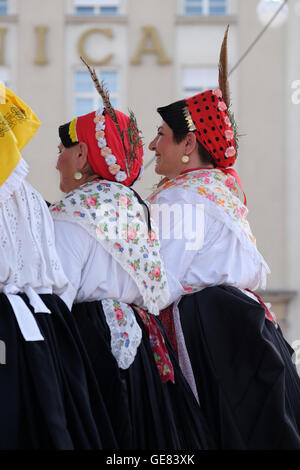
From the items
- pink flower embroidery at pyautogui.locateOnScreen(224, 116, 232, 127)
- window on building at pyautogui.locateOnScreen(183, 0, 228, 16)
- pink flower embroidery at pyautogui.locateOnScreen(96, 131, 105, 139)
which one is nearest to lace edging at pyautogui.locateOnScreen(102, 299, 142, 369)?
pink flower embroidery at pyautogui.locateOnScreen(96, 131, 105, 139)

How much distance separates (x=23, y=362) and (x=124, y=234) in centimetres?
76

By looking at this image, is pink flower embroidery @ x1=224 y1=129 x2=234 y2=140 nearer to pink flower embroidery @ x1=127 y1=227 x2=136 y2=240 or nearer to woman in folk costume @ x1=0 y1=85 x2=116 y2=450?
pink flower embroidery @ x1=127 y1=227 x2=136 y2=240

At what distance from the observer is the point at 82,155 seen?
3.39 m

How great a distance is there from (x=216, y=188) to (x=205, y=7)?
32.3 feet

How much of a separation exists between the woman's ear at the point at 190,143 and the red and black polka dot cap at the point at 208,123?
0.06ft

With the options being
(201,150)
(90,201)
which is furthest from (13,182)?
(201,150)

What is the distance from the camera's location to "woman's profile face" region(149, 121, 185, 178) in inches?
152

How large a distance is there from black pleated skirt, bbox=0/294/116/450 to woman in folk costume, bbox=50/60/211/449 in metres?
0.15

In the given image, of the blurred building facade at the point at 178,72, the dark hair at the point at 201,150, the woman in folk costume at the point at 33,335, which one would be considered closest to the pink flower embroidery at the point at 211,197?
the dark hair at the point at 201,150

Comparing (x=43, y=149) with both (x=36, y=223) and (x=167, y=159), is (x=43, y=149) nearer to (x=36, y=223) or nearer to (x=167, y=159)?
(x=167, y=159)

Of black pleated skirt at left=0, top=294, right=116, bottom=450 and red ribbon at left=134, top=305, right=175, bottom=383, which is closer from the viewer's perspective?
black pleated skirt at left=0, top=294, right=116, bottom=450

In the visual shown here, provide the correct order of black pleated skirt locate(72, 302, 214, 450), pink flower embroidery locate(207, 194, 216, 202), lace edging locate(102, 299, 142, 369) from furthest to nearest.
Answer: pink flower embroidery locate(207, 194, 216, 202) < lace edging locate(102, 299, 142, 369) < black pleated skirt locate(72, 302, 214, 450)

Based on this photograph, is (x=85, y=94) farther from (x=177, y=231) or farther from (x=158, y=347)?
(x=158, y=347)

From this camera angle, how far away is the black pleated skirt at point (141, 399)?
2893 mm
